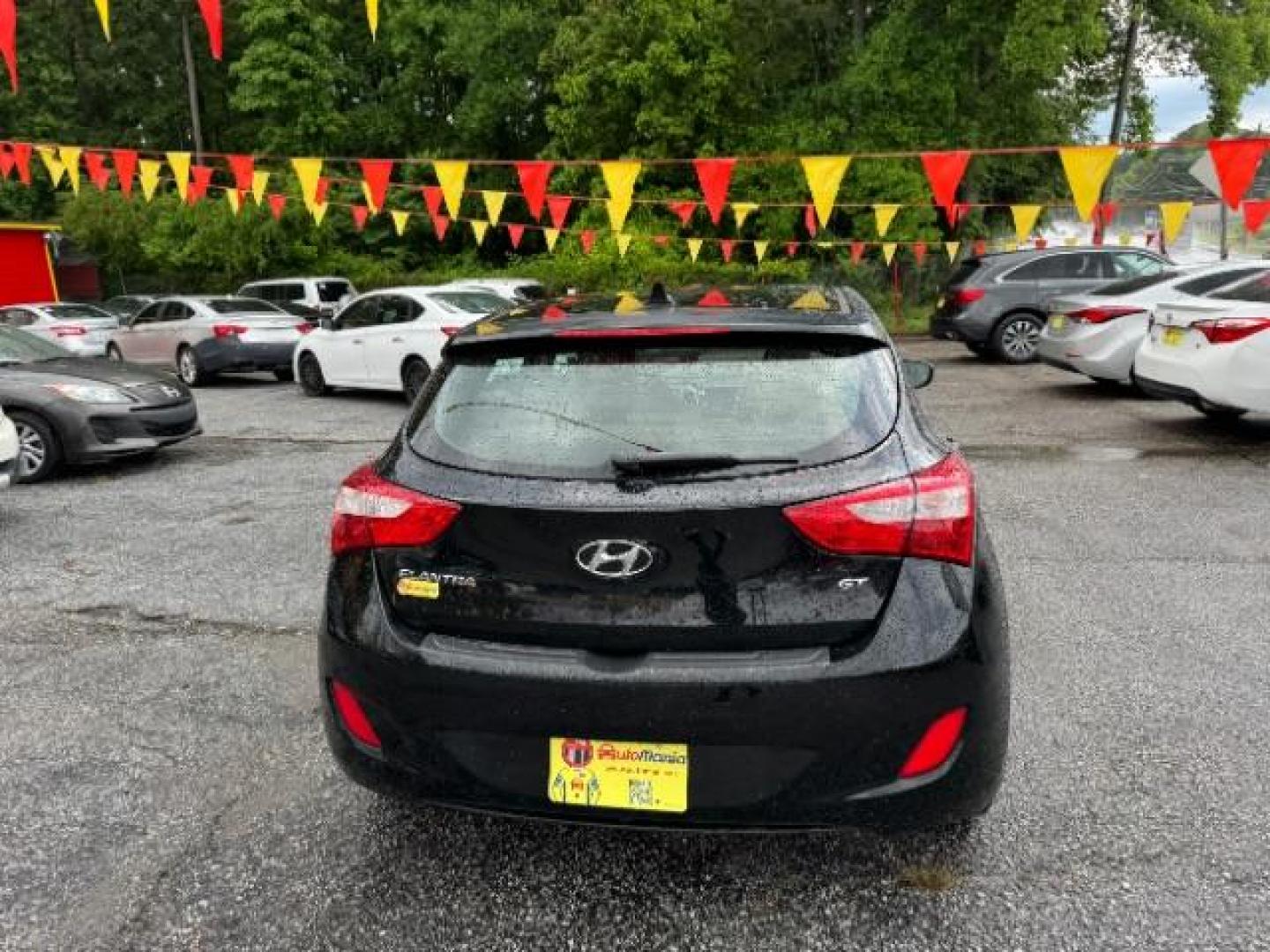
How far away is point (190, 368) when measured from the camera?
14.9 m

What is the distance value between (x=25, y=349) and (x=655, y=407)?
26.6 feet

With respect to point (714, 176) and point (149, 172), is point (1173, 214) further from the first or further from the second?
point (149, 172)

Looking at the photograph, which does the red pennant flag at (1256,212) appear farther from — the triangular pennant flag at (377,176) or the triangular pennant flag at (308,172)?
the triangular pennant flag at (308,172)

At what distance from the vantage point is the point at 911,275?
2344cm

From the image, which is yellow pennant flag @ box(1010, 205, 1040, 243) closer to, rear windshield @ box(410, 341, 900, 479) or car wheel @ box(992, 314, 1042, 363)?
car wheel @ box(992, 314, 1042, 363)

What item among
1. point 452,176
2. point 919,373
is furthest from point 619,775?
point 452,176

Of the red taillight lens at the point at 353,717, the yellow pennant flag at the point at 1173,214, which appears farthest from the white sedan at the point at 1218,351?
the yellow pennant flag at the point at 1173,214

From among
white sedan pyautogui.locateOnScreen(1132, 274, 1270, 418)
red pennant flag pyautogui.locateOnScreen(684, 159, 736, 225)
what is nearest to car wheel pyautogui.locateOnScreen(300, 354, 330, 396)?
red pennant flag pyautogui.locateOnScreen(684, 159, 736, 225)

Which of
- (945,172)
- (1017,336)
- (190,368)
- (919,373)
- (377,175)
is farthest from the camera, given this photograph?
(190,368)

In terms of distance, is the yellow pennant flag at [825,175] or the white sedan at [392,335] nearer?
the white sedan at [392,335]

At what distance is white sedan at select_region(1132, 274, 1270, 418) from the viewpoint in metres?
7.21

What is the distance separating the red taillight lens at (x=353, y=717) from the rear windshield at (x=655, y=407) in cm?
62

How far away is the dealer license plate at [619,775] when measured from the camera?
2.11 meters

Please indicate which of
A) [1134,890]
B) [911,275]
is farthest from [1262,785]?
[911,275]
